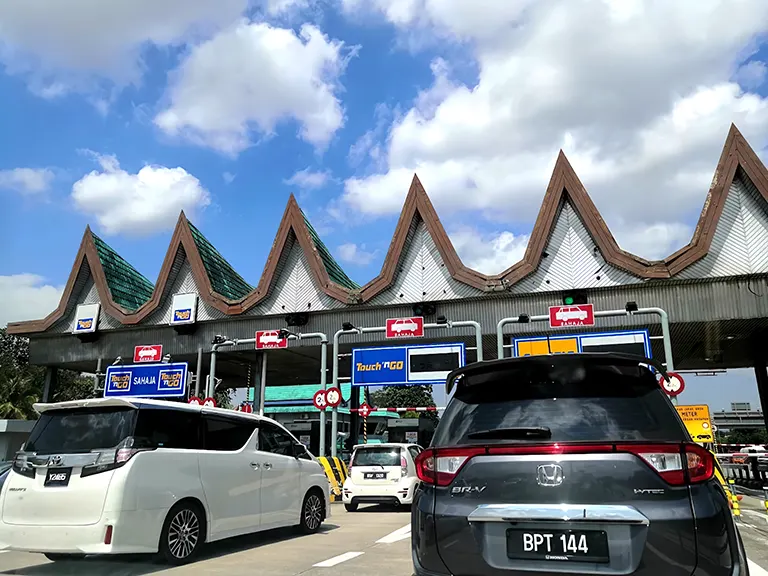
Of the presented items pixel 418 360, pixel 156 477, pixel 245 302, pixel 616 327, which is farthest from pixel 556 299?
pixel 156 477

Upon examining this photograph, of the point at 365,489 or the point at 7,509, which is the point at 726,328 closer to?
the point at 365,489

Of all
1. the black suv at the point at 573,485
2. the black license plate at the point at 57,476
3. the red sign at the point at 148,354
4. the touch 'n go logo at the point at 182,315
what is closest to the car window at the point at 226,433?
the black license plate at the point at 57,476

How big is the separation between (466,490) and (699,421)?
13229 millimetres

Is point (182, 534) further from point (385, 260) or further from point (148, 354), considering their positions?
point (148, 354)

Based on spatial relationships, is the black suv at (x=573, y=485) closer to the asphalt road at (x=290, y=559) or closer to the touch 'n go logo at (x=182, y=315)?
the asphalt road at (x=290, y=559)

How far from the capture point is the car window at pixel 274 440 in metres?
8.57

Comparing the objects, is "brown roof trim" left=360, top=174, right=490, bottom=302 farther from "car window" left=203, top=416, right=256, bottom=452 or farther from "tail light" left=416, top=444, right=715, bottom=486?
"tail light" left=416, top=444, right=715, bottom=486

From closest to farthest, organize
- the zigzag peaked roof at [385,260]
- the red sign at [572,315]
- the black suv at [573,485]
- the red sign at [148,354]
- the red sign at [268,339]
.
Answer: the black suv at [573,485]
the red sign at [572,315]
the zigzag peaked roof at [385,260]
the red sign at [268,339]
the red sign at [148,354]

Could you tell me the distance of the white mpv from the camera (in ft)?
20.3

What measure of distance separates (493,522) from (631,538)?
2.25 ft

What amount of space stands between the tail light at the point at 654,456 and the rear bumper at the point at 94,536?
167 inches

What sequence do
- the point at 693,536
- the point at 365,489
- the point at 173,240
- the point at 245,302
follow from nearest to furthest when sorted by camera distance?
the point at 693,536
the point at 365,489
the point at 245,302
the point at 173,240

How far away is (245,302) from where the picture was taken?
24.2 metres

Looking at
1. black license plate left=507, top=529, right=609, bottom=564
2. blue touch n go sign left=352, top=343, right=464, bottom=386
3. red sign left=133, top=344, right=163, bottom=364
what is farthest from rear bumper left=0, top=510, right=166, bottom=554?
red sign left=133, top=344, right=163, bottom=364
